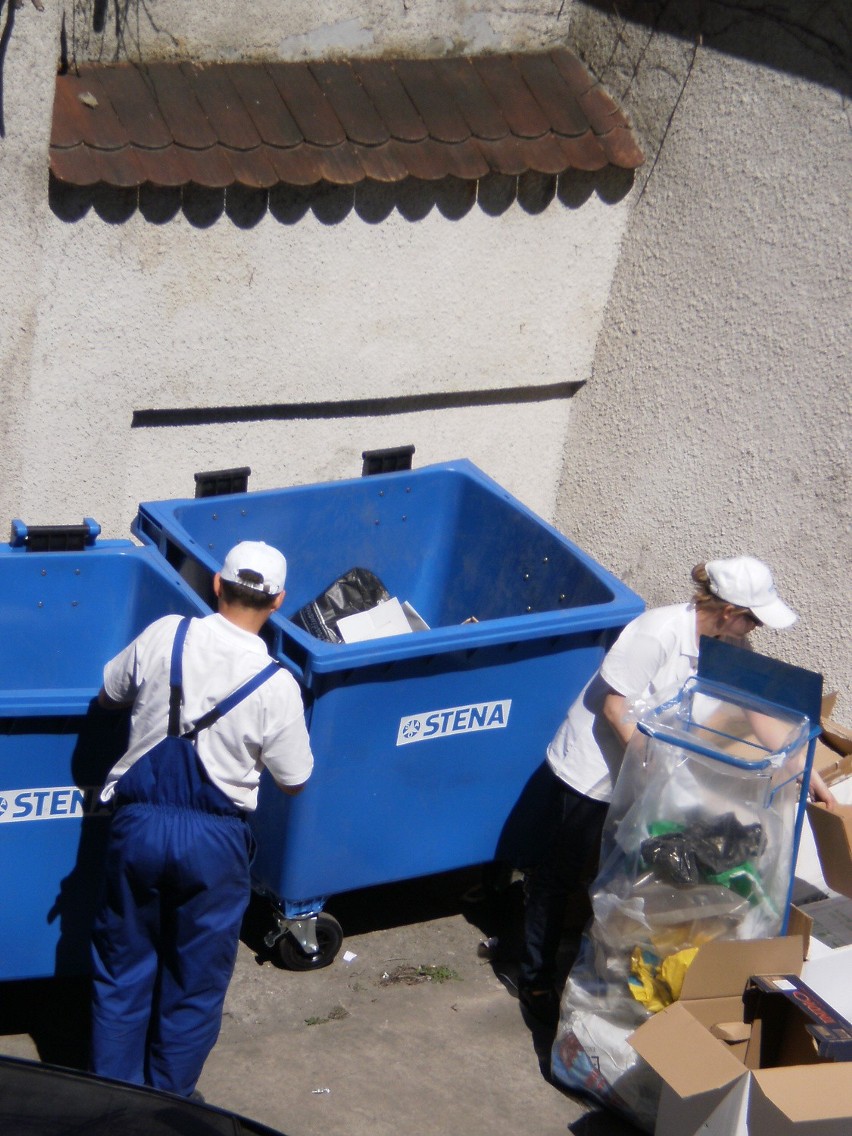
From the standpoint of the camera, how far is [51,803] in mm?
3213

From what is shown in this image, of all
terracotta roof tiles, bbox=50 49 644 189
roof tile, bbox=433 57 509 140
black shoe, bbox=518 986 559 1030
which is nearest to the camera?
black shoe, bbox=518 986 559 1030

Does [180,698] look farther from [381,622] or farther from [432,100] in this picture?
[432,100]

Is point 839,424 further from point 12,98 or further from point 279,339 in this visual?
point 12,98

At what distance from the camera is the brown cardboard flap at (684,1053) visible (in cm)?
297

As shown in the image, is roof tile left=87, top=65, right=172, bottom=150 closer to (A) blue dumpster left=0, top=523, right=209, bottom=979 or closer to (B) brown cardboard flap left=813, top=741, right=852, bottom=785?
(A) blue dumpster left=0, top=523, right=209, bottom=979

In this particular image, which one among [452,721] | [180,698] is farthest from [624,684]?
[180,698]

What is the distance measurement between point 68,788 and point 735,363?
270 cm

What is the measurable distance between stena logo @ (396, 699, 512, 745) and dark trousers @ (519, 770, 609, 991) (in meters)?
0.22

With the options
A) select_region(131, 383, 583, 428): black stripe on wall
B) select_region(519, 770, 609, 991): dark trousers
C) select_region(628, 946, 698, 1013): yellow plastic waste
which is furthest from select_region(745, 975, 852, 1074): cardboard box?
select_region(131, 383, 583, 428): black stripe on wall

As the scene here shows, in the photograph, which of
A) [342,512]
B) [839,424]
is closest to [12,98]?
[342,512]

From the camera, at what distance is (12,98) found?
12.8 feet

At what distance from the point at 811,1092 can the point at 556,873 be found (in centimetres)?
98

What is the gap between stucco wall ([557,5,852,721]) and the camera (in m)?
4.29

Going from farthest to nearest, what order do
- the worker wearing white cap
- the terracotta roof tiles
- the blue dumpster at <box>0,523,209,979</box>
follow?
the terracotta roof tiles → the worker wearing white cap → the blue dumpster at <box>0,523,209,979</box>
